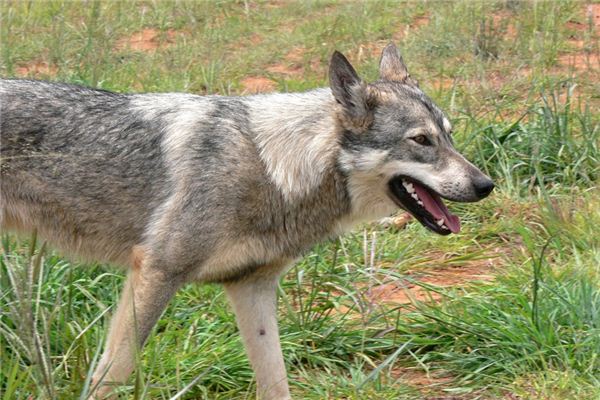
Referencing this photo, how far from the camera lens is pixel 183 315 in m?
4.96

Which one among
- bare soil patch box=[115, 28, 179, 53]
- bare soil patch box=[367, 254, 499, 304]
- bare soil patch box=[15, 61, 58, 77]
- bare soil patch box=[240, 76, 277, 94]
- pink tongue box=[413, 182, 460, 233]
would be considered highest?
pink tongue box=[413, 182, 460, 233]

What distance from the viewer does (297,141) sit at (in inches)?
180

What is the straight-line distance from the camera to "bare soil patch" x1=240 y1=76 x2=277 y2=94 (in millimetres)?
8320

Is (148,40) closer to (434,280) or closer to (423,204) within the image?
(434,280)

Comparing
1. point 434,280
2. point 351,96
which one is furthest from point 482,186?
point 434,280

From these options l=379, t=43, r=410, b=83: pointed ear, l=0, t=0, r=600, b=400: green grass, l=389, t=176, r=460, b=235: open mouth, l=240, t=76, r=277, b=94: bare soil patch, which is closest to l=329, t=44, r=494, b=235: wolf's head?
l=389, t=176, r=460, b=235: open mouth

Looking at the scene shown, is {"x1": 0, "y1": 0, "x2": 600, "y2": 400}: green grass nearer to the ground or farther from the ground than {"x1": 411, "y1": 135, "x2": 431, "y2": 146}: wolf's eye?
nearer to the ground

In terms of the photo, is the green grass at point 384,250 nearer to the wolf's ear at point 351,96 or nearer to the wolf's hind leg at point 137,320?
the wolf's hind leg at point 137,320

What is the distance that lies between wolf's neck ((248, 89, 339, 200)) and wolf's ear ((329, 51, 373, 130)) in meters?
0.09

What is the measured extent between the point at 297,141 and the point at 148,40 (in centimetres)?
538

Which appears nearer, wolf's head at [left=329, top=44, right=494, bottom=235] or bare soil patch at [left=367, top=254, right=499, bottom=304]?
wolf's head at [left=329, top=44, right=494, bottom=235]

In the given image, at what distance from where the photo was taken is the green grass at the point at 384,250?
4352 millimetres

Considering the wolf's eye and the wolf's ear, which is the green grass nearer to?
the wolf's eye

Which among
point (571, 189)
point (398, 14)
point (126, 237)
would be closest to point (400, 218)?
point (571, 189)
